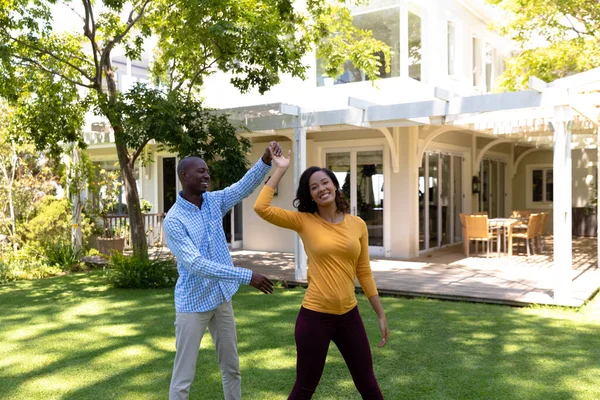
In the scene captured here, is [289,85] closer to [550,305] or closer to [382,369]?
[550,305]

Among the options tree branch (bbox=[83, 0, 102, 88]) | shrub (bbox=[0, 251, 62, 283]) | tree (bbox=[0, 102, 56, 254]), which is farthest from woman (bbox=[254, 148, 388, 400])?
tree (bbox=[0, 102, 56, 254])

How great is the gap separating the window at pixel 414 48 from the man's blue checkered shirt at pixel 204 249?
8569mm

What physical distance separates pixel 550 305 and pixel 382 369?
127 inches

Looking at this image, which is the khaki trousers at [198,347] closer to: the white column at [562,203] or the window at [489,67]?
the white column at [562,203]

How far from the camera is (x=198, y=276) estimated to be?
2955 millimetres

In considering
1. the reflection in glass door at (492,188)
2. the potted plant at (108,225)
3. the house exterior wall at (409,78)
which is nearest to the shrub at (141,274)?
the potted plant at (108,225)

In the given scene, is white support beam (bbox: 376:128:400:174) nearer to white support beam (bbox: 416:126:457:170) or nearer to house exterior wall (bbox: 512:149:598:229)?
white support beam (bbox: 416:126:457:170)

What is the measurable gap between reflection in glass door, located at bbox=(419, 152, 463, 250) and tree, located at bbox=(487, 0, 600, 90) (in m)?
2.52

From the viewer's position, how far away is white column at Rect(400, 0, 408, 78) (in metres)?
10.4

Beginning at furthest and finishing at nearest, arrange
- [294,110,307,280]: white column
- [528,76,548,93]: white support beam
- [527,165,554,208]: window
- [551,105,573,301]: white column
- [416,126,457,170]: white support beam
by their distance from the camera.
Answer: [527,165,554,208]: window
[416,126,457,170]: white support beam
[294,110,307,280]: white column
[551,105,573,301]: white column
[528,76,548,93]: white support beam

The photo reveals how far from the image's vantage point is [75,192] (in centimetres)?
1134

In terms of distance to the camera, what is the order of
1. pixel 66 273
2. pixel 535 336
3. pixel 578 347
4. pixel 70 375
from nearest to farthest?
1. pixel 70 375
2. pixel 578 347
3. pixel 535 336
4. pixel 66 273

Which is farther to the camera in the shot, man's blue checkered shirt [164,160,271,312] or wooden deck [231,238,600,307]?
wooden deck [231,238,600,307]

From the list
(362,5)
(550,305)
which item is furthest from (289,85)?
(550,305)
